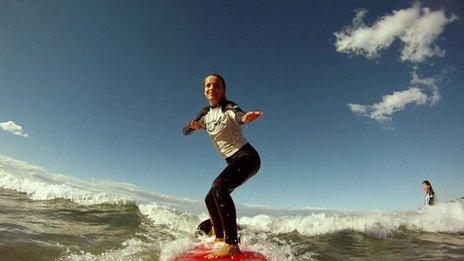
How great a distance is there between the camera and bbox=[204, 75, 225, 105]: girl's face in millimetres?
5344

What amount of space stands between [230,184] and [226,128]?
80 centimetres

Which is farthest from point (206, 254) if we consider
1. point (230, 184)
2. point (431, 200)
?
point (431, 200)

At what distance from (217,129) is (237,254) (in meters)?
1.74

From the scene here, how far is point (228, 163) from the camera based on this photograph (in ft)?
16.6

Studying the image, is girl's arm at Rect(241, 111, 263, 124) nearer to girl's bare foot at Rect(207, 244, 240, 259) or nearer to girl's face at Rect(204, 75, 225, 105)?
girl's face at Rect(204, 75, 225, 105)

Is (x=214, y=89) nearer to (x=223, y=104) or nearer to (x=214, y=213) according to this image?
(x=223, y=104)

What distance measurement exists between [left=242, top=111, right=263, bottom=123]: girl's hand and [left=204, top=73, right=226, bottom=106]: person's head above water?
36.4 inches

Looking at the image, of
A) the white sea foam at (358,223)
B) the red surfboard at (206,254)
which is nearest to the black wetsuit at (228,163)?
the red surfboard at (206,254)

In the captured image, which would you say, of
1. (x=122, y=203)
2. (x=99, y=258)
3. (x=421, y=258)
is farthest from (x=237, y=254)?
(x=122, y=203)

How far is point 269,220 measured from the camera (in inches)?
595

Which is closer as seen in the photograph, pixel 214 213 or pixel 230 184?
pixel 230 184

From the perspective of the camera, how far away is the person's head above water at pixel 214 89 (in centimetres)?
534

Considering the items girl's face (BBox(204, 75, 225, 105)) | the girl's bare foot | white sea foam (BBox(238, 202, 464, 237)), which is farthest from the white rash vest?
white sea foam (BBox(238, 202, 464, 237))

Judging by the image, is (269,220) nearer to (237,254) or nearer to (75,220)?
(75,220)
